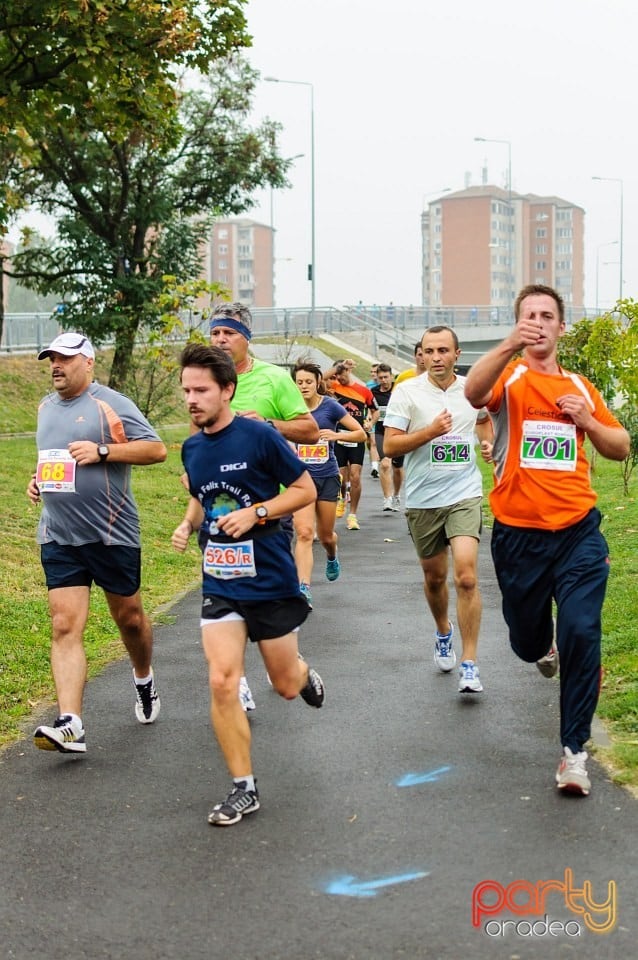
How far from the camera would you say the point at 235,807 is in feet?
16.9

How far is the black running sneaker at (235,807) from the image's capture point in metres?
5.12

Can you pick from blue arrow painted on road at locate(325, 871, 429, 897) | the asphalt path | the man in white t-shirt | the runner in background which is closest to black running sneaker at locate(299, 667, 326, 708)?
the asphalt path

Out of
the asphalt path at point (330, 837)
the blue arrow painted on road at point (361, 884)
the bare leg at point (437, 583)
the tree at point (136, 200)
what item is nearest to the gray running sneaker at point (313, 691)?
the asphalt path at point (330, 837)

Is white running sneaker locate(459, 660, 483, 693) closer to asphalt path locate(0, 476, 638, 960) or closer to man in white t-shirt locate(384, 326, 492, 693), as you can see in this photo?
asphalt path locate(0, 476, 638, 960)

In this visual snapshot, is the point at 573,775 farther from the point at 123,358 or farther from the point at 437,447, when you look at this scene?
the point at 123,358

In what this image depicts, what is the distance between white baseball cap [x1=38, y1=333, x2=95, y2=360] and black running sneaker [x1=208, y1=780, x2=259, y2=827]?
7.52ft

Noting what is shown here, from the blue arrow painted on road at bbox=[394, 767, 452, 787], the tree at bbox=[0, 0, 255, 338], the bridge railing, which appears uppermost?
the tree at bbox=[0, 0, 255, 338]

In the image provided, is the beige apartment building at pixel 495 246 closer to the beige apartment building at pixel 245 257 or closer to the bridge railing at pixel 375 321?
the beige apartment building at pixel 245 257

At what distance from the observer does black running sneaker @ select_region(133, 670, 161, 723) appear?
268 inches

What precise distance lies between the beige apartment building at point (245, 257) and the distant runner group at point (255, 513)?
557ft

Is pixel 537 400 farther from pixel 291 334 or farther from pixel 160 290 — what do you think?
pixel 291 334

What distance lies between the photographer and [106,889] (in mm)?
4457

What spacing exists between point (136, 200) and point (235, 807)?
2802 cm

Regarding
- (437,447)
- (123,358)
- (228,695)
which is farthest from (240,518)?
(123,358)
